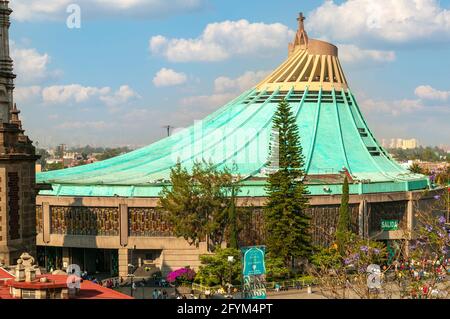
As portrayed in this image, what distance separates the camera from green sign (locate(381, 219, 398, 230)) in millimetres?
47781

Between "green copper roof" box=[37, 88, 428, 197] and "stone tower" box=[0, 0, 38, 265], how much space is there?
1713 centimetres

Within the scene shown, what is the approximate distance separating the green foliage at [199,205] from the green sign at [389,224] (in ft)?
42.2

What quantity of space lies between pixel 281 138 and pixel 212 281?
32.1 feet

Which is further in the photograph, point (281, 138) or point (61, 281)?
point (281, 138)

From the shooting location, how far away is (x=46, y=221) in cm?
4506

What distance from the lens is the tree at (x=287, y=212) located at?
1529 inches

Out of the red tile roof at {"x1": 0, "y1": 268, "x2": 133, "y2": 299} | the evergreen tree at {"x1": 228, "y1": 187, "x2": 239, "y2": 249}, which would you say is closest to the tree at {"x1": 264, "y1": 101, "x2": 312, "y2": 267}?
the evergreen tree at {"x1": 228, "y1": 187, "x2": 239, "y2": 249}

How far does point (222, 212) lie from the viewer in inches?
1581

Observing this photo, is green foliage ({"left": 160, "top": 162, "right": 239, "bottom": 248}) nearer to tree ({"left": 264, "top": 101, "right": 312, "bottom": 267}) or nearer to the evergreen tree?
the evergreen tree

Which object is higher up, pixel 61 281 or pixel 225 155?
pixel 225 155

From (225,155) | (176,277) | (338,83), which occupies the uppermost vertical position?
(338,83)
